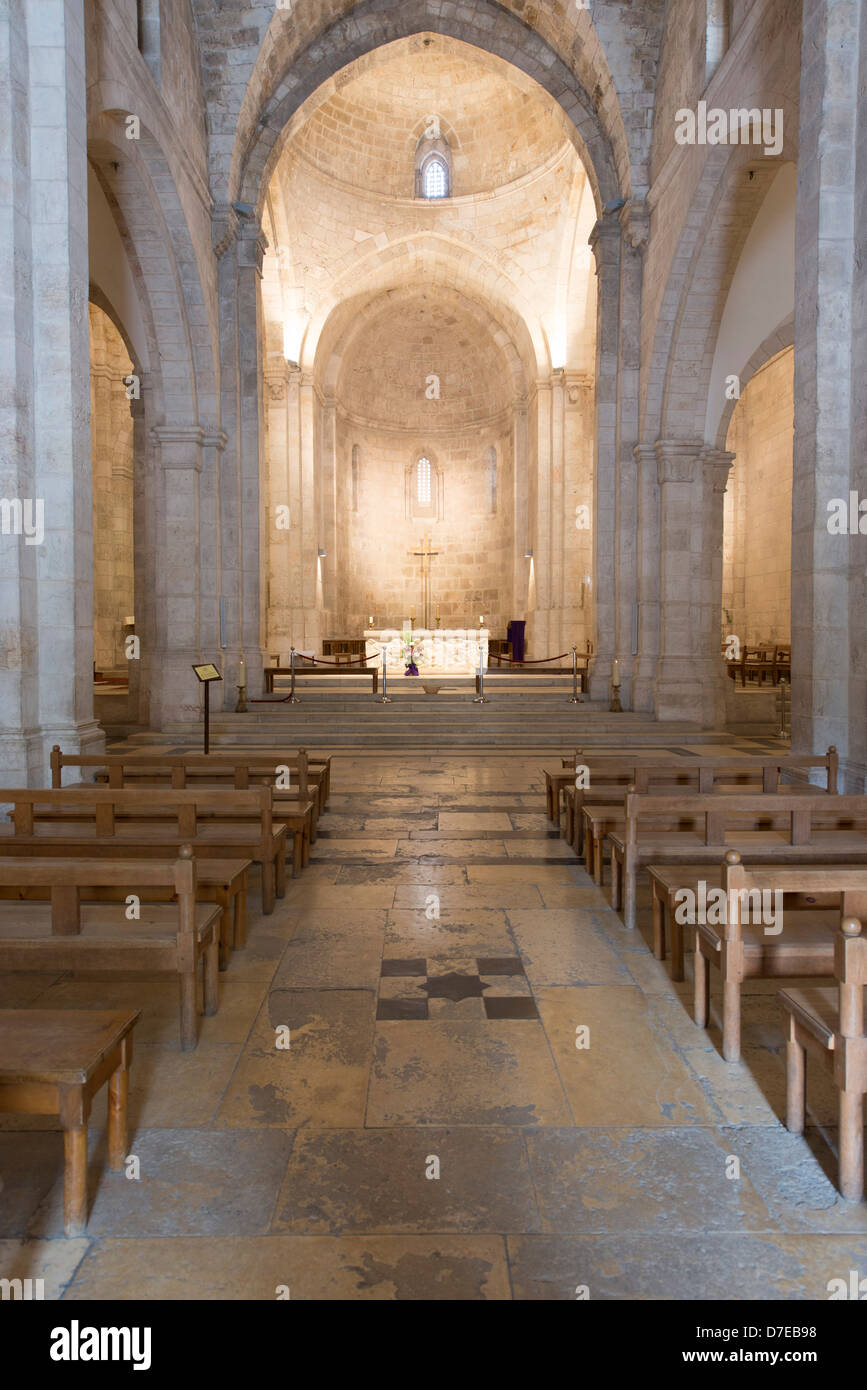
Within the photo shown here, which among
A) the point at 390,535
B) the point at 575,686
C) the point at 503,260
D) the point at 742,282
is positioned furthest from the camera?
the point at 390,535

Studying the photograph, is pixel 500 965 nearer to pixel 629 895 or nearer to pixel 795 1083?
pixel 629 895

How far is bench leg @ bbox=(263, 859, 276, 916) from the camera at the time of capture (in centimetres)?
552

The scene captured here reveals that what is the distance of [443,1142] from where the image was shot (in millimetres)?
3053

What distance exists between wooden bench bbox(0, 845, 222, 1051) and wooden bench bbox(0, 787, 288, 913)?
1206 mm

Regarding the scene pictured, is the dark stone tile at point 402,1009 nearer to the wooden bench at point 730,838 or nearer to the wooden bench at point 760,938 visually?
the wooden bench at point 760,938

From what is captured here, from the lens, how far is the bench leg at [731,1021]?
3.65m

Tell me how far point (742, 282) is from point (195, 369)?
867 cm

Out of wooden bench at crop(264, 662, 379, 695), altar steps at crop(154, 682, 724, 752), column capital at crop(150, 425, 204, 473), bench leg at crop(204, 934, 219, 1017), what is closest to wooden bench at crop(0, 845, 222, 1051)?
bench leg at crop(204, 934, 219, 1017)

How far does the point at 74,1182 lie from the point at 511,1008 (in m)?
2.10

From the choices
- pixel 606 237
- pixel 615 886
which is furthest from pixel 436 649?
pixel 615 886

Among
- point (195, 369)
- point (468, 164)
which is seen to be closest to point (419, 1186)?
point (195, 369)

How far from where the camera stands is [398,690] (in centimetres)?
1599
